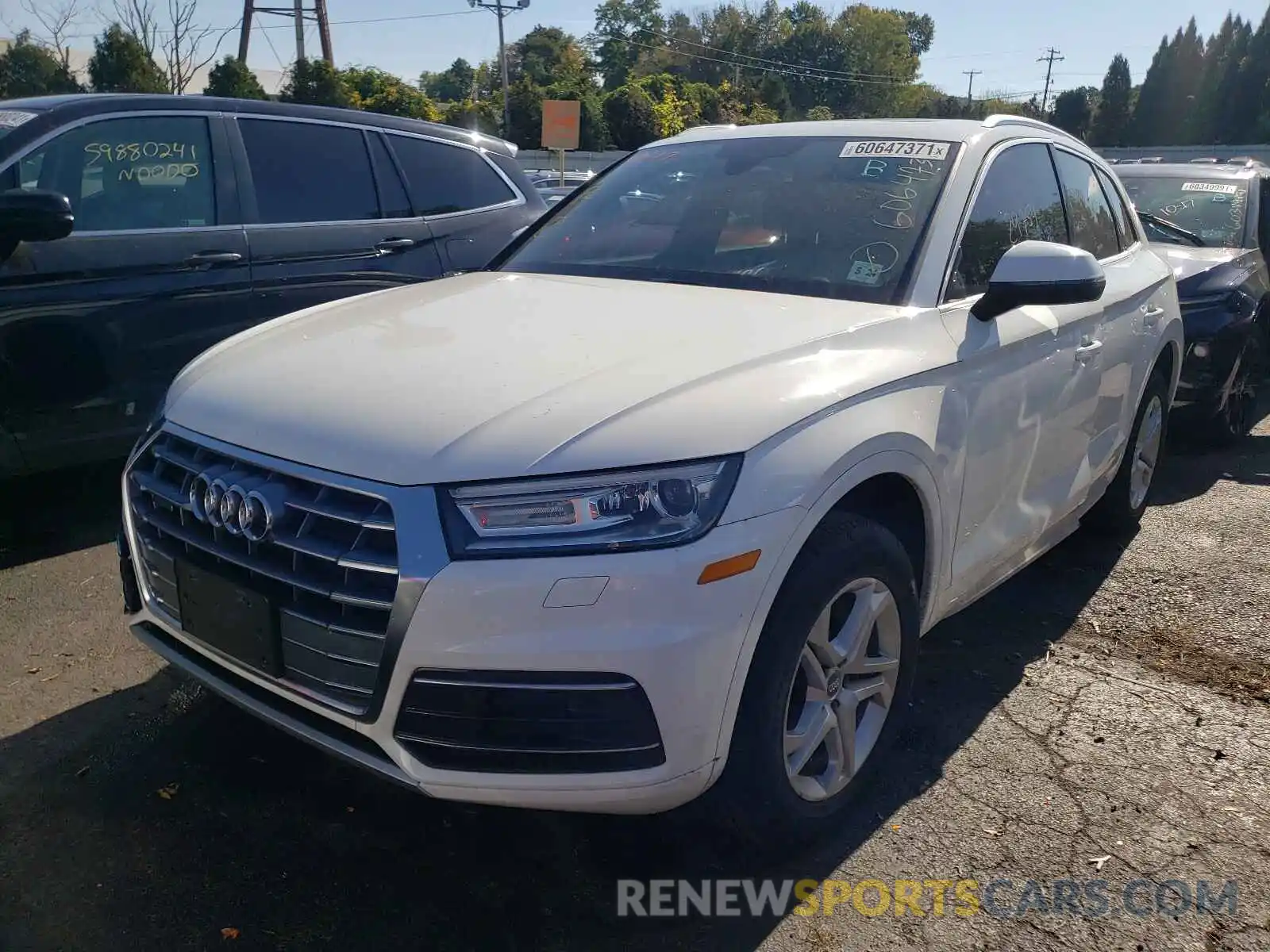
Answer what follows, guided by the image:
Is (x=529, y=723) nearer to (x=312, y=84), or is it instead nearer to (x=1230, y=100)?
(x=312, y=84)

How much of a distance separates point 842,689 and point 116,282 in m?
3.44

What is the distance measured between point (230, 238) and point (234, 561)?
2935mm

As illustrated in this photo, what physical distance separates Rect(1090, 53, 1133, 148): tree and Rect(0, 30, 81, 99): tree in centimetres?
6244

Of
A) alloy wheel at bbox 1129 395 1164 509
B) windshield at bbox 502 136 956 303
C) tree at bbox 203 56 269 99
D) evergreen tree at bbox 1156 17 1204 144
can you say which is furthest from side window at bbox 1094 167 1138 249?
evergreen tree at bbox 1156 17 1204 144

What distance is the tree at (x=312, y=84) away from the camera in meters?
28.2

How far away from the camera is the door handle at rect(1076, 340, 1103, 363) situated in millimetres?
3527

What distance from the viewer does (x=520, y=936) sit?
7.45 ft

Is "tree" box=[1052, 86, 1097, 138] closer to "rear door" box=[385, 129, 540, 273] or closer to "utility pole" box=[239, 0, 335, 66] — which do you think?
"utility pole" box=[239, 0, 335, 66]

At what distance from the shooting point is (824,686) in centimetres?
250

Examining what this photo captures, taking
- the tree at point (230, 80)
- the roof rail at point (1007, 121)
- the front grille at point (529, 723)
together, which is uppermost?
the tree at point (230, 80)

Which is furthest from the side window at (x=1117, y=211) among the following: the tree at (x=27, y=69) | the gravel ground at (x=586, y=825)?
the tree at (x=27, y=69)

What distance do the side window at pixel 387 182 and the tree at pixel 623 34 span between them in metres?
86.8

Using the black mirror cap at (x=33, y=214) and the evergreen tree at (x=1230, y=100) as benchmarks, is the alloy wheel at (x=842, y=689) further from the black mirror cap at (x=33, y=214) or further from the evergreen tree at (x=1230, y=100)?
the evergreen tree at (x=1230, y=100)

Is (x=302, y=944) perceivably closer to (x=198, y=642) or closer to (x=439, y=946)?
(x=439, y=946)
